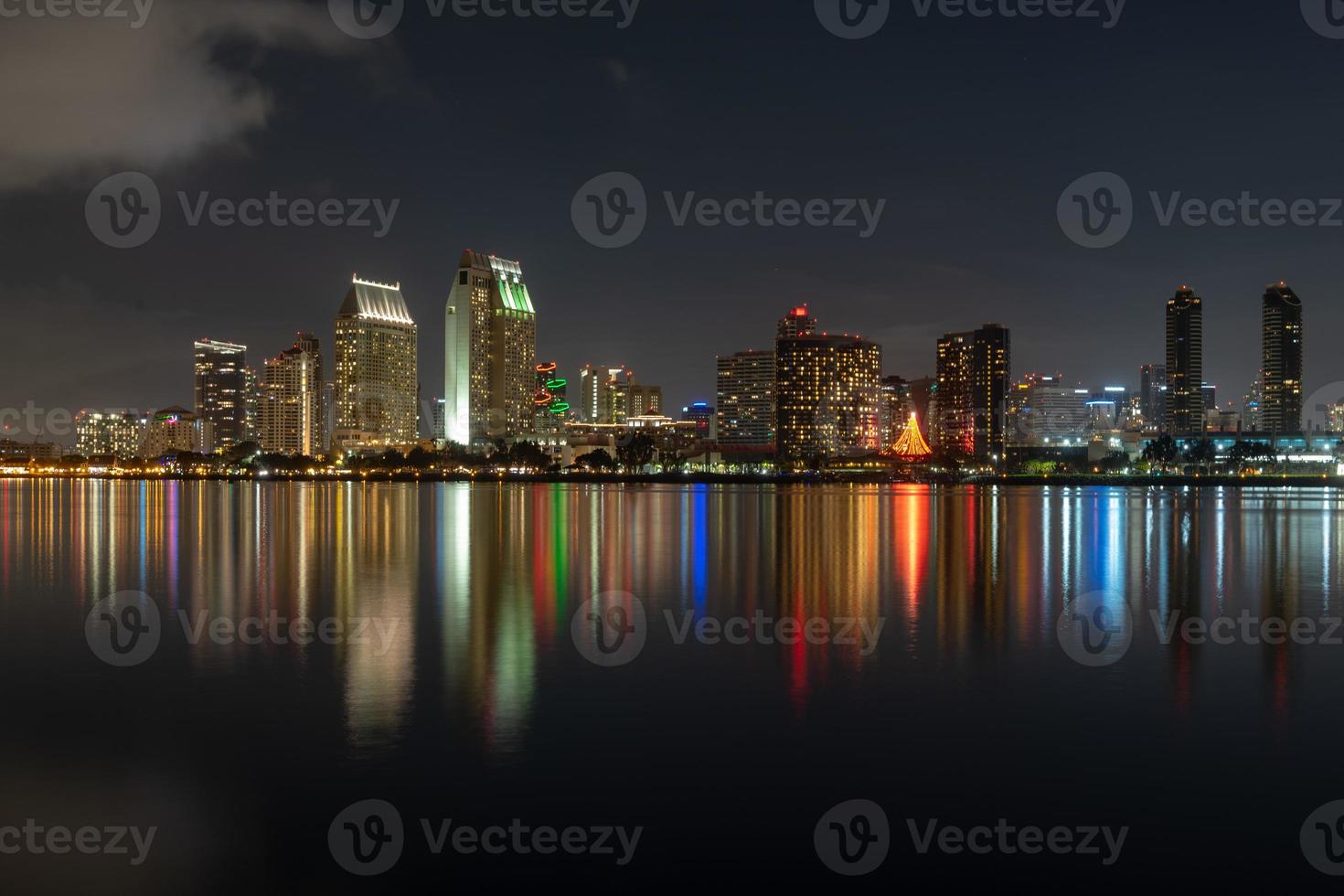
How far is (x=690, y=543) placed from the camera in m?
44.0

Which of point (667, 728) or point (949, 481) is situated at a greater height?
point (667, 728)

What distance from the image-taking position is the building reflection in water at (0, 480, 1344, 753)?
17.7m

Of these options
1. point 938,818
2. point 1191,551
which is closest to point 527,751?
point 938,818

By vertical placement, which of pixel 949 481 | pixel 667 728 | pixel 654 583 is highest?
pixel 667 728

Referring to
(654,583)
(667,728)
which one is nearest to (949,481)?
(654,583)

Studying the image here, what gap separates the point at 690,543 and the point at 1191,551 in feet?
62.7

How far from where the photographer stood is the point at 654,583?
29766 mm

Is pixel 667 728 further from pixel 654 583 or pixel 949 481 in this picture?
pixel 949 481

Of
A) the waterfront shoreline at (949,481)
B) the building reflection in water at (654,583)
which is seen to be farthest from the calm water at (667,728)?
the waterfront shoreline at (949,481)

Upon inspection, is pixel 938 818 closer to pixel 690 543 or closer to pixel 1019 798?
pixel 1019 798

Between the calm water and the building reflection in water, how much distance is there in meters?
0.16

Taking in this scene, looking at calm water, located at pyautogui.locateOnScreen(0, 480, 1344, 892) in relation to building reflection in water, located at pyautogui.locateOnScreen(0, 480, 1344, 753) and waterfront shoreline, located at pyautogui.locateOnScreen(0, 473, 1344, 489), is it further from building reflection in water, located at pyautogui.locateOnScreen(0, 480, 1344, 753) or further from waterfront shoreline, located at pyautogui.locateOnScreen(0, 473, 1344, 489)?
waterfront shoreline, located at pyautogui.locateOnScreen(0, 473, 1344, 489)

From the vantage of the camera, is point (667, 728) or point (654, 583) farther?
point (654, 583)

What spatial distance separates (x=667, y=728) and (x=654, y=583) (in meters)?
15.4
